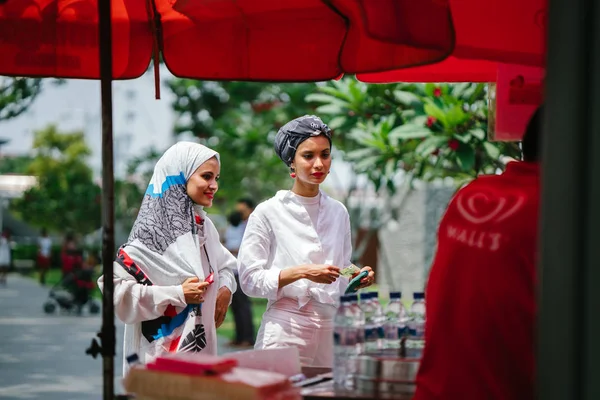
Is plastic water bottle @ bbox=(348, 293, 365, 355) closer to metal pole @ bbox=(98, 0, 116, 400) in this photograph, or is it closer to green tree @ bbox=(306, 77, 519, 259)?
metal pole @ bbox=(98, 0, 116, 400)

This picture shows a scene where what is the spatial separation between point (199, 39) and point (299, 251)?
116 cm

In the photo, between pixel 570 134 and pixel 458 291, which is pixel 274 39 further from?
pixel 570 134

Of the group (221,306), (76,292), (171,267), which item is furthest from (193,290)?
(76,292)

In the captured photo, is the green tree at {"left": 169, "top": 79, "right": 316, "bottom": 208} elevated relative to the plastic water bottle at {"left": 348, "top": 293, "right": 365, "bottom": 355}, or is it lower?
elevated

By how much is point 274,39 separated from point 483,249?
1.99 m

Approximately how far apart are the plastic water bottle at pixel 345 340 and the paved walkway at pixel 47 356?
9.35ft

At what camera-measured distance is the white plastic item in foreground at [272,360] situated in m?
3.05

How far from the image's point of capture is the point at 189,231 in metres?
4.12

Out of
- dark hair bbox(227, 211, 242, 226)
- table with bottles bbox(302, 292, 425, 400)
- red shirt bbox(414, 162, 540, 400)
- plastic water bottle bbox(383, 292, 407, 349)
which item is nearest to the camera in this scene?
red shirt bbox(414, 162, 540, 400)

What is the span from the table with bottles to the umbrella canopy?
1069 mm

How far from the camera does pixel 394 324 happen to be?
3.35m

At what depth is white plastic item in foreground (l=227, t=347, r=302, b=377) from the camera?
10.0ft

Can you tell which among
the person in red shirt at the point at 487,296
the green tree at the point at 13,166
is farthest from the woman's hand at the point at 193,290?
the green tree at the point at 13,166

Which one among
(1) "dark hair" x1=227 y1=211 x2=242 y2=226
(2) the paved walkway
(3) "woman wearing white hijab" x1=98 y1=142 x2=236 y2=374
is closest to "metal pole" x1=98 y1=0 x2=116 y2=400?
(3) "woman wearing white hijab" x1=98 y1=142 x2=236 y2=374
